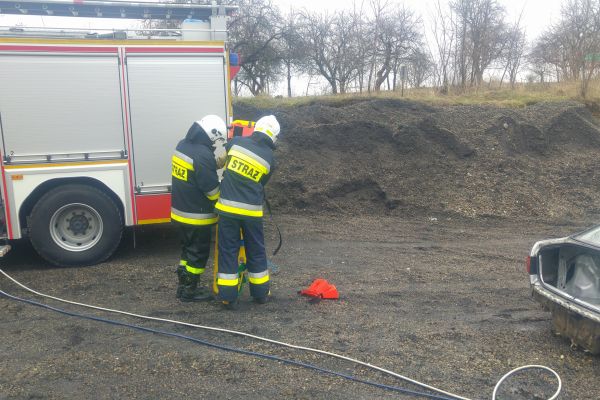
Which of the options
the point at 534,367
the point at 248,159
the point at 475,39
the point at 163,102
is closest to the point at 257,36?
the point at 475,39

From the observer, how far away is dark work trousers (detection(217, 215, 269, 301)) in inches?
195

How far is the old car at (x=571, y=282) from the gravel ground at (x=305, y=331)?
233mm

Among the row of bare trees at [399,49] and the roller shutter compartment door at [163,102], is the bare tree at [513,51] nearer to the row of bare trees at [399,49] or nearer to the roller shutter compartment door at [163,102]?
the row of bare trees at [399,49]

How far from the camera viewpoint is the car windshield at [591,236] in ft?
13.3

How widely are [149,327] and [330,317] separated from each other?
61.0 inches

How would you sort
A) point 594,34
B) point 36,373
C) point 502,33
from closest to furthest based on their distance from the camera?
1. point 36,373
2. point 594,34
3. point 502,33

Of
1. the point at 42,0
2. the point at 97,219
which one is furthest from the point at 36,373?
the point at 42,0

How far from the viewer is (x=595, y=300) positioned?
4047 mm

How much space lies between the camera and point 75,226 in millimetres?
6336

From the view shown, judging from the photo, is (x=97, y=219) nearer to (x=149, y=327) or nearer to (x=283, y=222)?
(x=149, y=327)

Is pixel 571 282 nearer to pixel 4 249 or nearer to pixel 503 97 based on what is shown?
pixel 4 249

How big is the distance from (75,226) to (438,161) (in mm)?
7107

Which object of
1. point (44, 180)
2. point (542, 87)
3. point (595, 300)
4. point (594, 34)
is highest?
point (594, 34)

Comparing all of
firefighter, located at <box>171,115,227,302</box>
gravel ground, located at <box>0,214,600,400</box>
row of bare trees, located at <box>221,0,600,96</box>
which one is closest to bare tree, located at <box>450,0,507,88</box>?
row of bare trees, located at <box>221,0,600,96</box>
